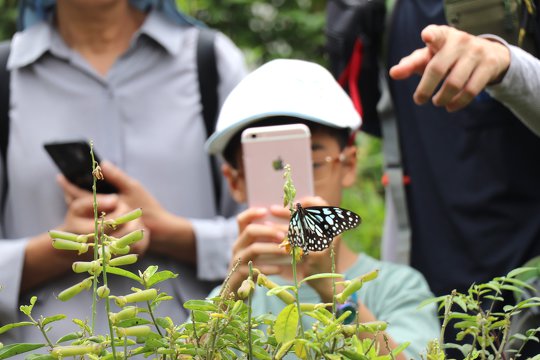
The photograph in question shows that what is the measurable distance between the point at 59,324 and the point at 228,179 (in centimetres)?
56

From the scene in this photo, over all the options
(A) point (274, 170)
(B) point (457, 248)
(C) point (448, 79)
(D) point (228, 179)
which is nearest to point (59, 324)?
(D) point (228, 179)

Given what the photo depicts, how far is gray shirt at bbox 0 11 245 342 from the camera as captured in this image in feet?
8.53

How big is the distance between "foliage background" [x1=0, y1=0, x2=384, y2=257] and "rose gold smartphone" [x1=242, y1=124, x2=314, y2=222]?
289cm

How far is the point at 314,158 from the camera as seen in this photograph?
2.36m

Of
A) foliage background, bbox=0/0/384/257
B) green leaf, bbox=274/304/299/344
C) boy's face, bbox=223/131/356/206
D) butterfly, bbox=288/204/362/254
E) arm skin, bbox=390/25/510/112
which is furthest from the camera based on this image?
foliage background, bbox=0/0/384/257

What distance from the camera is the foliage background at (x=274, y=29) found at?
5.08 metres

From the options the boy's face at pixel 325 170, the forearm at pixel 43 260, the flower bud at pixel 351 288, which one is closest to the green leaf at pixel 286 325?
the flower bud at pixel 351 288

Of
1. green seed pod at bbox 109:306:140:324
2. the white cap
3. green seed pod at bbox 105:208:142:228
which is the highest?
the white cap

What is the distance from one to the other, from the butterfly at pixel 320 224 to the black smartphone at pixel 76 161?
1.27 meters

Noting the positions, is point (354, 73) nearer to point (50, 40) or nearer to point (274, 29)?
point (50, 40)

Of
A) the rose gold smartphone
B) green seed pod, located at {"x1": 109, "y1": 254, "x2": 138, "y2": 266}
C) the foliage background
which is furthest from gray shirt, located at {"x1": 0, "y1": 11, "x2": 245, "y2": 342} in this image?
the foliage background

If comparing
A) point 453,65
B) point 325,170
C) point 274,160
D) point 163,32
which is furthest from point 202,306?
point 163,32

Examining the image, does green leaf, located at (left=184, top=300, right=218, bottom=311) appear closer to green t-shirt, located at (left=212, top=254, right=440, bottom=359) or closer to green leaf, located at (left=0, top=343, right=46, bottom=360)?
green leaf, located at (left=0, top=343, right=46, bottom=360)

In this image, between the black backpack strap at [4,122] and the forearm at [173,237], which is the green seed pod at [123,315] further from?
the black backpack strap at [4,122]
